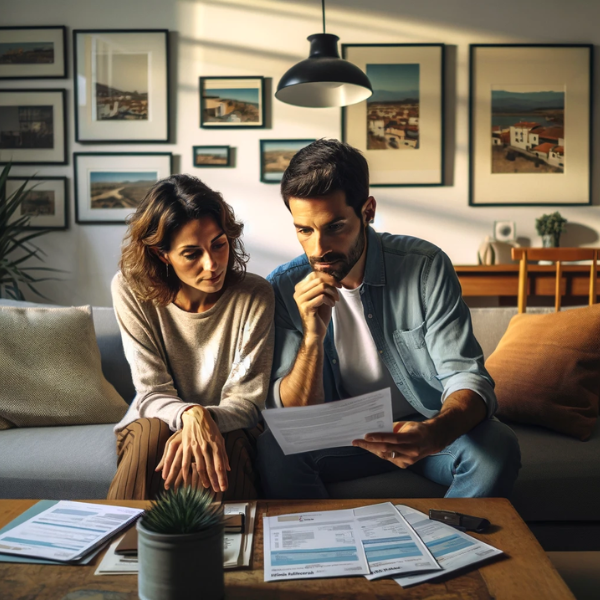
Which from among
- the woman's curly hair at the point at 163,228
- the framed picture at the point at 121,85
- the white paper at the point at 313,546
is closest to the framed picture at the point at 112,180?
the framed picture at the point at 121,85

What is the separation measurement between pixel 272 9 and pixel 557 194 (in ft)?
7.04

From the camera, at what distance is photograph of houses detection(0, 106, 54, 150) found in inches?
155

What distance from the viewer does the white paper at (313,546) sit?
884mm

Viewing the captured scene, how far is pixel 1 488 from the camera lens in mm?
1702

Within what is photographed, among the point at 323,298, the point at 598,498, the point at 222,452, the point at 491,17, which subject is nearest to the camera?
the point at 222,452

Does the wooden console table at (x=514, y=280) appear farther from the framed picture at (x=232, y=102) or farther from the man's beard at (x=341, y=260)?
the man's beard at (x=341, y=260)

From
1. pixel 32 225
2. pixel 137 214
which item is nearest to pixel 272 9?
pixel 32 225

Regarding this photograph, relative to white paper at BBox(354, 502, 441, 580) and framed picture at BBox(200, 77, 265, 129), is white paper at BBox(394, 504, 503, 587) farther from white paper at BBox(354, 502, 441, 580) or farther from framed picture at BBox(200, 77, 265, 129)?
framed picture at BBox(200, 77, 265, 129)

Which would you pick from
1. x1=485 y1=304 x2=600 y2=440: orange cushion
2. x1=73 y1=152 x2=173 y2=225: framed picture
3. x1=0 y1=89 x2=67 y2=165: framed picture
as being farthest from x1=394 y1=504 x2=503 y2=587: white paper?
x1=0 y1=89 x2=67 y2=165: framed picture

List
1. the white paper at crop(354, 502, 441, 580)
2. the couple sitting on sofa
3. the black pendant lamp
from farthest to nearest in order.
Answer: the black pendant lamp < the couple sitting on sofa < the white paper at crop(354, 502, 441, 580)

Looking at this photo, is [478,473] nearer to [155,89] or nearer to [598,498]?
[598,498]

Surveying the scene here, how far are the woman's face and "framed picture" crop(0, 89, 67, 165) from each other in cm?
275

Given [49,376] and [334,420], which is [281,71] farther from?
[334,420]

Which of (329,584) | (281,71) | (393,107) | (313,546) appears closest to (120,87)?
(281,71)
